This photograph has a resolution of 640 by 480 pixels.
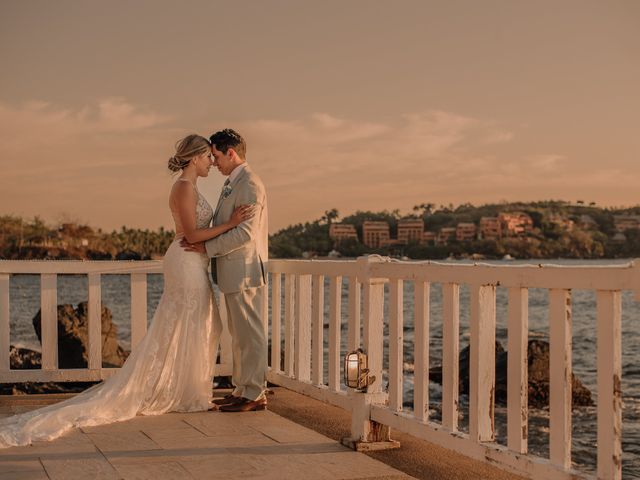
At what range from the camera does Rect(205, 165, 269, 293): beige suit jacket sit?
511cm

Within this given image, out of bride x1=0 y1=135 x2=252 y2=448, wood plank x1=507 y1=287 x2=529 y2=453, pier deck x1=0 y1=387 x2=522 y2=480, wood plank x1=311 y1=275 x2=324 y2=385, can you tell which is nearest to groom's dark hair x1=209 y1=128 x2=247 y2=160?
bride x1=0 y1=135 x2=252 y2=448

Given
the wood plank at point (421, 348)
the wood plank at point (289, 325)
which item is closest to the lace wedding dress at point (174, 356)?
the wood plank at point (289, 325)

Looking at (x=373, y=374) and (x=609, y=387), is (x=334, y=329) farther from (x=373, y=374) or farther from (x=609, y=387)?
(x=609, y=387)

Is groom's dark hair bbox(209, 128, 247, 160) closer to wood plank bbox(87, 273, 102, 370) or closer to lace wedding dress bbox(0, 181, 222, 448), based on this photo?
lace wedding dress bbox(0, 181, 222, 448)

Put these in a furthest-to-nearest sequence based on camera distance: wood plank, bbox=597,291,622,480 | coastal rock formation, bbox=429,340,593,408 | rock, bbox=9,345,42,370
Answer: rock, bbox=9,345,42,370 < coastal rock formation, bbox=429,340,593,408 < wood plank, bbox=597,291,622,480

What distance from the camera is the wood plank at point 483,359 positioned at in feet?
11.2

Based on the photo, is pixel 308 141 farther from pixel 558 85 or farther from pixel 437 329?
pixel 558 85

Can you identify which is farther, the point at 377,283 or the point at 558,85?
the point at 558,85

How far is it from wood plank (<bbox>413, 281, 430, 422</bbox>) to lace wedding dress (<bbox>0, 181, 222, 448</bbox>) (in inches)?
67.9

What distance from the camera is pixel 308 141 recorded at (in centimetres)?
4094

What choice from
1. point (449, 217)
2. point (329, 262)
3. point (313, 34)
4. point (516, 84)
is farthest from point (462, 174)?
point (329, 262)

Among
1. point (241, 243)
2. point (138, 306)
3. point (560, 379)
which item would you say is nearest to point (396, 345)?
point (560, 379)

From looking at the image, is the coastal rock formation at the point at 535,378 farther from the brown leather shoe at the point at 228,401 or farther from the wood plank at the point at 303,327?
the brown leather shoe at the point at 228,401

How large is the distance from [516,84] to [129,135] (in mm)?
20983
